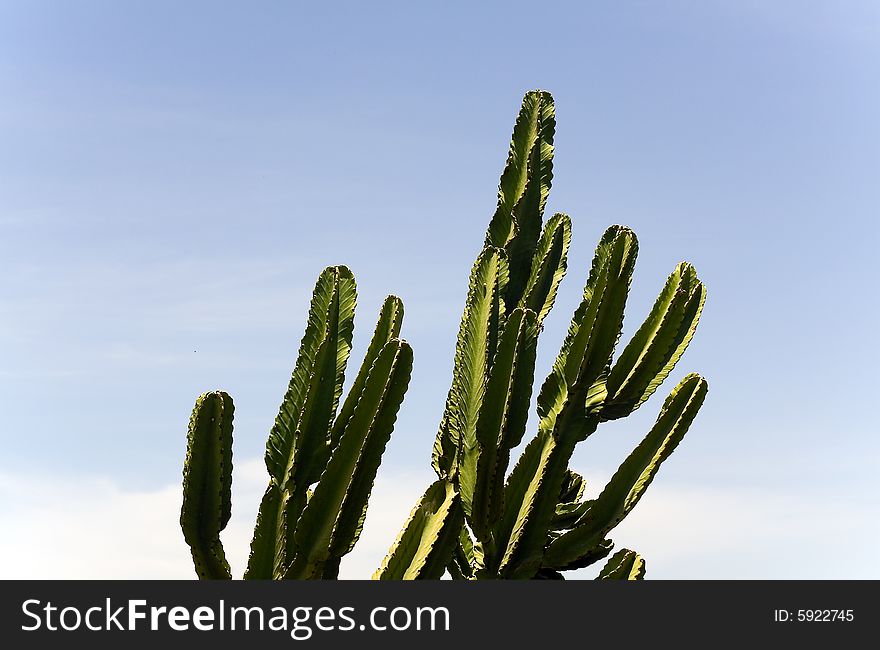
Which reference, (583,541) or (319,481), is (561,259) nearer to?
(583,541)

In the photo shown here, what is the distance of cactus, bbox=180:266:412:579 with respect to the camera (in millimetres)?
5473

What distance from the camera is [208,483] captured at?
18.0 ft

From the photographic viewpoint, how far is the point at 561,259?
709 centimetres

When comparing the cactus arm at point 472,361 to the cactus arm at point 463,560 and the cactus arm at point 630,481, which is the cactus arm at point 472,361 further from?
the cactus arm at point 630,481

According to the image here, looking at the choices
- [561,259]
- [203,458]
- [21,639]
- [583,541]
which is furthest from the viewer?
[561,259]

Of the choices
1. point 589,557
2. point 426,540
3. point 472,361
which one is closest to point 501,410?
point 472,361

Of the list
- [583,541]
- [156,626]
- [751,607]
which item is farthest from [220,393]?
[751,607]

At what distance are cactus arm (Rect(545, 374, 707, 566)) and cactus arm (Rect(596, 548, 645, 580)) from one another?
2.58ft

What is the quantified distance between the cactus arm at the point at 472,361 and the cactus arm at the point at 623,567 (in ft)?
5.19

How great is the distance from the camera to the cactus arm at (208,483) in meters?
5.45

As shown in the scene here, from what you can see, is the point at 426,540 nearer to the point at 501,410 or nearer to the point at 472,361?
the point at 501,410

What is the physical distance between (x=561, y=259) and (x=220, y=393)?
2.63 m

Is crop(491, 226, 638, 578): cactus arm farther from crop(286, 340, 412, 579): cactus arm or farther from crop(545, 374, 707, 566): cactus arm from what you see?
crop(286, 340, 412, 579): cactus arm

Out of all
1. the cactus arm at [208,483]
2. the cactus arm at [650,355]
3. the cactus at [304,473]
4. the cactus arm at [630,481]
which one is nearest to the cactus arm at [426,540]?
the cactus at [304,473]
